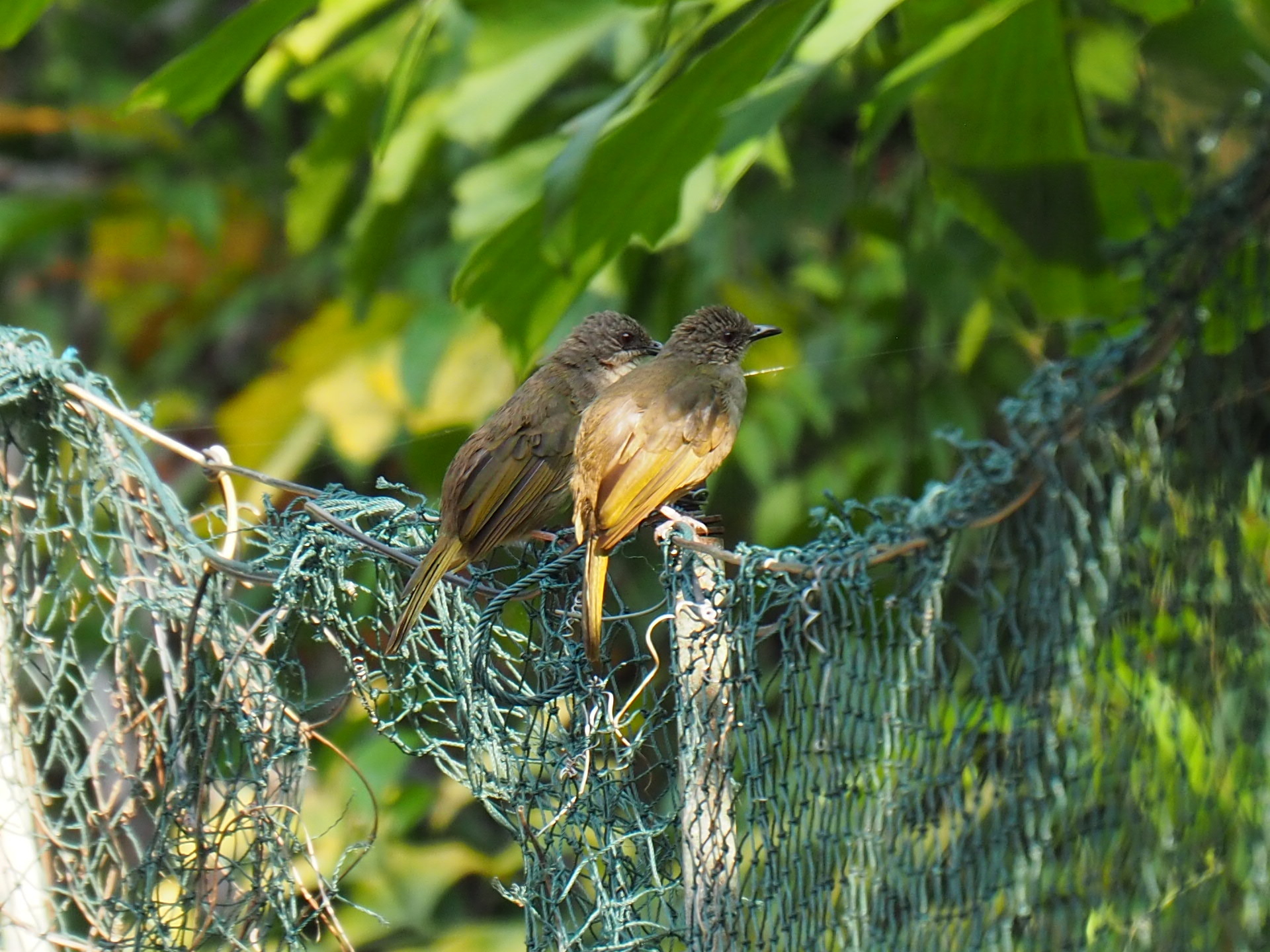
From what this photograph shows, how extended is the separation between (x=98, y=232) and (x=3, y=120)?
943 mm

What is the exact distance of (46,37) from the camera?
804cm

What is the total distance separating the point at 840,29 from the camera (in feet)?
8.64

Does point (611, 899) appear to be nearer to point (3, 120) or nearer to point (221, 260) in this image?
point (221, 260)

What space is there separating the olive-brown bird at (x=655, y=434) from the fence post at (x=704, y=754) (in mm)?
290

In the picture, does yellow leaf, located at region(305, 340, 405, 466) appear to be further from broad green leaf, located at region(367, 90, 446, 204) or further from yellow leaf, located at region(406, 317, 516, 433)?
broad green leaf, located at region(367, 90, 446, 204)

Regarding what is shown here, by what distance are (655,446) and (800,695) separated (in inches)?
28.3

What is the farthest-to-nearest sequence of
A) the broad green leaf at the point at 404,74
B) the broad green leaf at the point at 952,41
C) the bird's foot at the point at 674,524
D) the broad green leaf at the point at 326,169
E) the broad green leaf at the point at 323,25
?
the broad green leaf at the point at 326,169
the broad green leaf at the point at 323,25
the broad green leaf at the point at 404,74
the broad green leaf at the point at 952,41
the bird's foot at the point at 674,524

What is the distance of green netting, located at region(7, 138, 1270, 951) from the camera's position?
7.05 feet

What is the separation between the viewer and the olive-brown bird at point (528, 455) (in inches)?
106

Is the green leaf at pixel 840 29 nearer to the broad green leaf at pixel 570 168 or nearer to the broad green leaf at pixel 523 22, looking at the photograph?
the broad green leaf at pixel 570 168

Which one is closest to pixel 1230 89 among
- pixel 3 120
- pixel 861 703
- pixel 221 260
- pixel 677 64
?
pixel 677 64

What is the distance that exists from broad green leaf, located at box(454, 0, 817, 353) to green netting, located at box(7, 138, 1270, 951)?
1.75 ft

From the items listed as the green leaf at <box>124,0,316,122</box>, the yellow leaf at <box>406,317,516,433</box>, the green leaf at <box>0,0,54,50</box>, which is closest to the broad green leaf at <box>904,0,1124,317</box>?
the green leaf at <box>124,0,316,122</box>

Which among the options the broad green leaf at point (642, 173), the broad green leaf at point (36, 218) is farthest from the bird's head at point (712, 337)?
the broad green leaf at point (36, 218)
